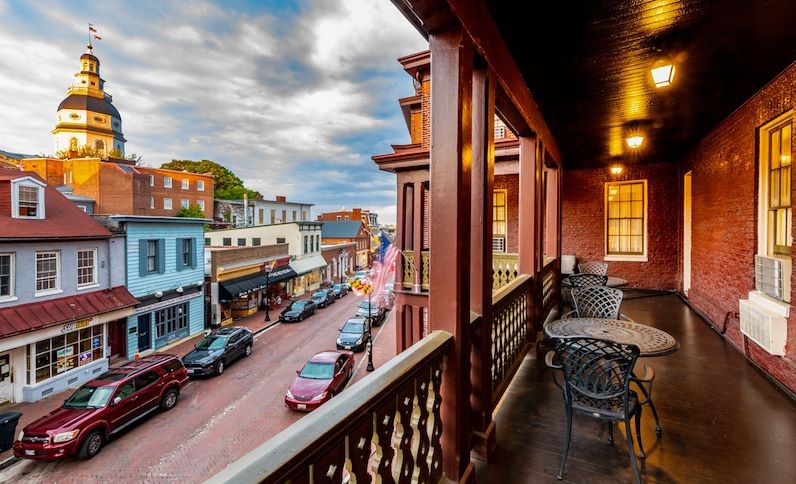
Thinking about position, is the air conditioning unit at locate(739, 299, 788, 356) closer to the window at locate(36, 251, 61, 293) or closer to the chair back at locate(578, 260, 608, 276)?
the chair back at locate(578, 260, 608, 276)

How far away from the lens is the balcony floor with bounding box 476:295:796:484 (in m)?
2.03

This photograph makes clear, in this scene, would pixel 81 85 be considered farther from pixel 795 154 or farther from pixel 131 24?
pixel 795 154

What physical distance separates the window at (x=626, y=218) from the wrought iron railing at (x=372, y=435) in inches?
348

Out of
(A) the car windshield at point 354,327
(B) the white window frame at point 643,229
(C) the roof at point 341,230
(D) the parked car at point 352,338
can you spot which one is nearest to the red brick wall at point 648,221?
(B) the white window frame at point 643,229

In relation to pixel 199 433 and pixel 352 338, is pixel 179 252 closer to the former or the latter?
pixel 352 338

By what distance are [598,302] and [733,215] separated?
279 cm

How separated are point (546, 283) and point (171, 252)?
14383 millimetres

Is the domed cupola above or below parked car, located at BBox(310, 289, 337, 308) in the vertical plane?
above

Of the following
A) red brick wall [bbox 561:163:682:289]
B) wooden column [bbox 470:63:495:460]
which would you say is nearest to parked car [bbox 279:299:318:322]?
red brick wall [bbox 561:163:682:289]

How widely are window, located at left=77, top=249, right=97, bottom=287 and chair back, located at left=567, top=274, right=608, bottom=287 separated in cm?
1370

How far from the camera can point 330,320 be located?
19.4m

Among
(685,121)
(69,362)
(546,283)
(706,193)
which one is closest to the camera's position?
(685,121)

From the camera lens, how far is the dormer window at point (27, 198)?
9.35 m

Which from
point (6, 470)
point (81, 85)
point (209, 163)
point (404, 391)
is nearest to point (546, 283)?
point (404, 391)
